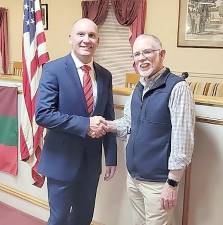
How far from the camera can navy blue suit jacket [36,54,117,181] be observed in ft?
5.56

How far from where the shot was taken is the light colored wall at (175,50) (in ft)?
16.7

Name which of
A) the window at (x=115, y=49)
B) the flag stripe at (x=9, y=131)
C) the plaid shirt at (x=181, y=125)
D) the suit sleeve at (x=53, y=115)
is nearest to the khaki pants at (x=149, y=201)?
the plaid shirt at (x=181, y=125)

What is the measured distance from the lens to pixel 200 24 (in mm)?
5082

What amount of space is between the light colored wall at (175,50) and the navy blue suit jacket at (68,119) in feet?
11.6

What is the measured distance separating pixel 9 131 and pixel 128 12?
360 centimetres

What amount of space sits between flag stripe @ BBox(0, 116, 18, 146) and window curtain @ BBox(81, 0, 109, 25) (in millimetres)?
3800

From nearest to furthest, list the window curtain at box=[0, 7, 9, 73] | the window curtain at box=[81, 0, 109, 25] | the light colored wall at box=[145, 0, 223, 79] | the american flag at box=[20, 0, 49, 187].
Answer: the american flag at box=[20, 0, 49, 187]
the light colored wall at box=[145, 0, 223, 79]
the window curtain at box=[81, 0, 109, 25]
the window curtain at box=[0, 7, 9, 73]

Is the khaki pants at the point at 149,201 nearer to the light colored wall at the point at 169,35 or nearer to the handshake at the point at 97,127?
the handshake at the point at 97,127

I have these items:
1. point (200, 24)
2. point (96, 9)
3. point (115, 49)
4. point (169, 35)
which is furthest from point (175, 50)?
point (96, 9)

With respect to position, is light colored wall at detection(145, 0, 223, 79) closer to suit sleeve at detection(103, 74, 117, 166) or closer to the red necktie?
suit sleeve at detection(103, 74, 117, 166)

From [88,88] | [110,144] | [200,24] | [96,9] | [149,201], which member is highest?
[96,9]

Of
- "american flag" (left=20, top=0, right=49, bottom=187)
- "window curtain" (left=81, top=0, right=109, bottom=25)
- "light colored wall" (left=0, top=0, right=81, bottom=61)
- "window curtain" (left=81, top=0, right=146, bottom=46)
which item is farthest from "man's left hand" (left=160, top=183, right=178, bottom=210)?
"light colored wall" (left=0, top=0, right=81, bottom=61)

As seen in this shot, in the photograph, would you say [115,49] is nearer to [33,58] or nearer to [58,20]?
[58,20]

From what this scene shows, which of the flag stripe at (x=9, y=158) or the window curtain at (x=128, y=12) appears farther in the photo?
the window curtain at (x=128, y=12)
